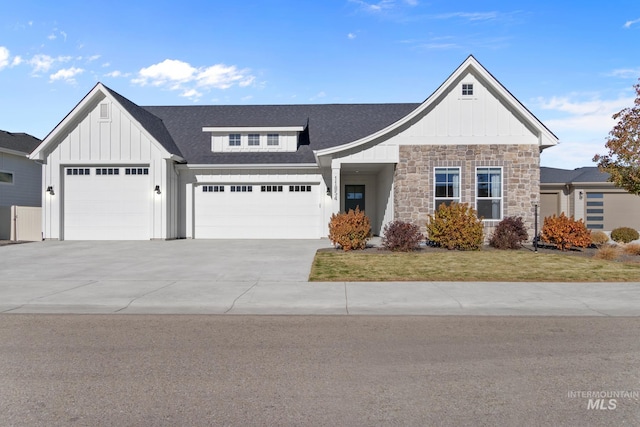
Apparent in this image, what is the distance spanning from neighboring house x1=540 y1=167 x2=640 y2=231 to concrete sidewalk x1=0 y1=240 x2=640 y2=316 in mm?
17650

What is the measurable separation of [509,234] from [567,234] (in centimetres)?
198

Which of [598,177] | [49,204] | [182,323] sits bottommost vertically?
[182,323]

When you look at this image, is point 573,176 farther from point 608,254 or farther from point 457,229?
point 457,229

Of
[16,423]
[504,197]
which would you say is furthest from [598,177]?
[16,423]

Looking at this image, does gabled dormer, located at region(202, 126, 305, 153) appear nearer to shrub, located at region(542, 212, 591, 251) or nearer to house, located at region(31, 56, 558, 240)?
house, located at region(31, 56, 558, 240)

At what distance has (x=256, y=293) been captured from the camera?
8844 millimetres

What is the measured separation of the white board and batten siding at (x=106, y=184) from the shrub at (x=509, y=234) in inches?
577

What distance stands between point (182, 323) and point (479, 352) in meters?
4.26

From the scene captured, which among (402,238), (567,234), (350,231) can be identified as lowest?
(402,238)

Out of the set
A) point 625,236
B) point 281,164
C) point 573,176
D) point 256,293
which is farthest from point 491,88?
point 256,293

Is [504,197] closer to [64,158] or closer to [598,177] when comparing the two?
[598,177]

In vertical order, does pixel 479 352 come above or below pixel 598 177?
below

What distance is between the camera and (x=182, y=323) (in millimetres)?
6742

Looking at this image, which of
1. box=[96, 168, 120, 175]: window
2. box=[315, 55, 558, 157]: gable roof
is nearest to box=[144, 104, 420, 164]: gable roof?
box=[96, 168, 120, 175]: window
